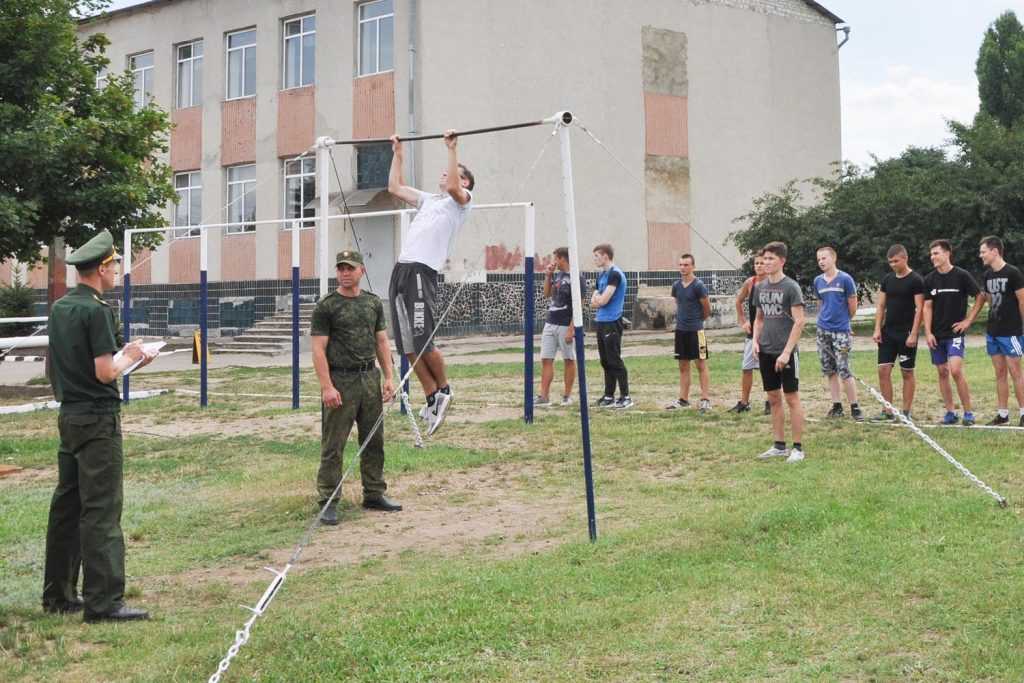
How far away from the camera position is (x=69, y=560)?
6449 millimetres

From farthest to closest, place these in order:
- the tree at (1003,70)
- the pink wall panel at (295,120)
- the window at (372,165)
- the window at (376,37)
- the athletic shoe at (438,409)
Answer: the tree at (1003,70) < the pink wall panel at (295,120) < the window at (376,37) < the window at (372,165) < the athletic shoe at (438,409)

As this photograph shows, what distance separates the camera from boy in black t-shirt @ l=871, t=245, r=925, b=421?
12266 millimetres

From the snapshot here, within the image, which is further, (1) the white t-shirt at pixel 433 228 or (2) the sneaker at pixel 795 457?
(2) the sneaker at pixel 795 457

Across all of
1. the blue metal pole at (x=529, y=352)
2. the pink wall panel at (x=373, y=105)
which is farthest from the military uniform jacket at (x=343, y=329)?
the pink wall panel at (x=373, y=105)

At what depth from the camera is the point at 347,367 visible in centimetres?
865

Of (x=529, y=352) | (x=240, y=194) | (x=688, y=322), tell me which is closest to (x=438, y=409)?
(x=529, y=352)

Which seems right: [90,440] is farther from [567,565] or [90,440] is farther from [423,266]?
[423,266]

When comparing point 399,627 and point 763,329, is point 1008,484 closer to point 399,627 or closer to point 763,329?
point 763,329

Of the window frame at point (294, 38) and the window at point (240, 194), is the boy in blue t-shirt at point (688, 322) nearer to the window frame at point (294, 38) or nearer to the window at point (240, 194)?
→ the window frame at point (294, 38)

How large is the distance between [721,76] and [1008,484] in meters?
30.0

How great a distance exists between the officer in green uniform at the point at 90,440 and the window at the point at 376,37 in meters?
26.4

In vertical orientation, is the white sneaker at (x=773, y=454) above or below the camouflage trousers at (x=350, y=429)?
below

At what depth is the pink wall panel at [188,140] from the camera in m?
36.4

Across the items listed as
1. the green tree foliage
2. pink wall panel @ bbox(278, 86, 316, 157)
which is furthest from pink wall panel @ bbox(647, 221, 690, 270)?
the green tree foliage
